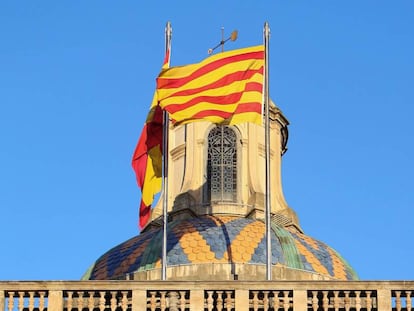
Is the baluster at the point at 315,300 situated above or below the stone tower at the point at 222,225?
below

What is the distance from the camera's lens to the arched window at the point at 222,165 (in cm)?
5184

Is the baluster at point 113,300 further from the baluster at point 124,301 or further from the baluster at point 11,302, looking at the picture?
the baluster at point 11,302

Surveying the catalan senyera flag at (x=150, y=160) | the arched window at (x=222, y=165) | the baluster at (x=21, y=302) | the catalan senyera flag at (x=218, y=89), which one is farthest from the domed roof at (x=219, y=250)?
the baluster at (x=21, y=302)

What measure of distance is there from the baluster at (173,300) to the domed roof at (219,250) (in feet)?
45.1

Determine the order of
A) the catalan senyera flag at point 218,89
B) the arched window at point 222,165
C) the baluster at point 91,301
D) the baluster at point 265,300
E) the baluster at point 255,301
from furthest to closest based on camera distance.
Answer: the arched window at point 222,165 < the catalan senyera flag at point 218,89 < the baluster at point 91,301 < the baluster at point 255,301 < the baluster at point 265,300

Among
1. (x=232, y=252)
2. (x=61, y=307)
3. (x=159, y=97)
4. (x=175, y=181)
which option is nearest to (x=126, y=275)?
(x=232, y=252)

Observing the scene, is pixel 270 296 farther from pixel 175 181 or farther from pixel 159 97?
pixel 175 181

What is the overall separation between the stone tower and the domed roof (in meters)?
0.02

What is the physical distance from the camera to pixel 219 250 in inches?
1857

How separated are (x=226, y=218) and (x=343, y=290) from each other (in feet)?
57.9

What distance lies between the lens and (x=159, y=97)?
38.8 meters

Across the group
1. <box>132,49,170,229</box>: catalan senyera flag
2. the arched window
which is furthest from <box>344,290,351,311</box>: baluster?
the arched window

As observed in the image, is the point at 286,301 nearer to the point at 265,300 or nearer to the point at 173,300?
the point at 265,300

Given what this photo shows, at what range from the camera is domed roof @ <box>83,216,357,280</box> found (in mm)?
46844
